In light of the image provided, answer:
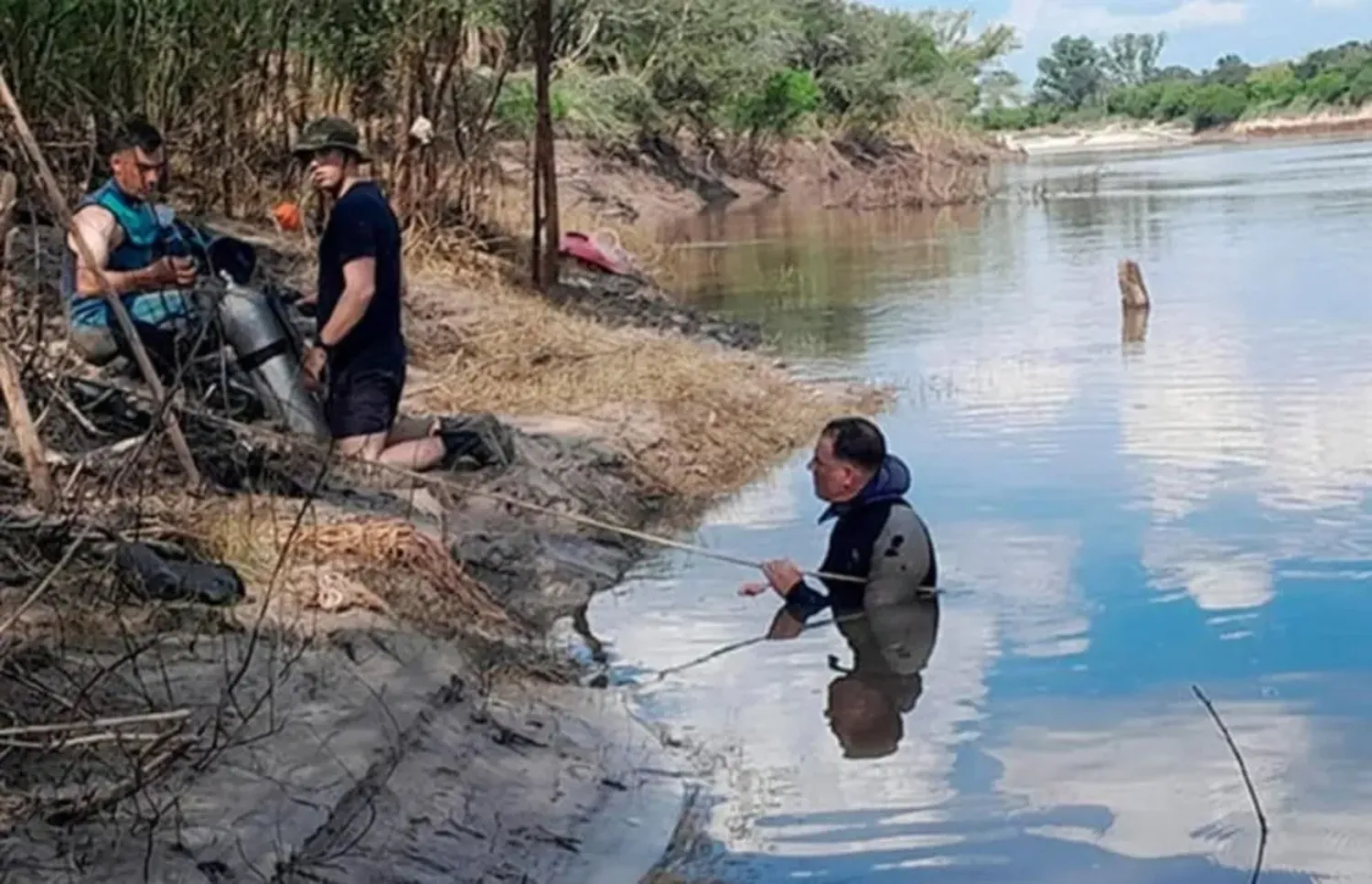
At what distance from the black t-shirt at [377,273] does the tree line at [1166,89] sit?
7335 centimetres

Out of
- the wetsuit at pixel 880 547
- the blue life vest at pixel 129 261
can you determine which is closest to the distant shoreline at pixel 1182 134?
the wetsuit at pixel 880 547

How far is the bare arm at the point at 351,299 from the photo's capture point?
9164mm

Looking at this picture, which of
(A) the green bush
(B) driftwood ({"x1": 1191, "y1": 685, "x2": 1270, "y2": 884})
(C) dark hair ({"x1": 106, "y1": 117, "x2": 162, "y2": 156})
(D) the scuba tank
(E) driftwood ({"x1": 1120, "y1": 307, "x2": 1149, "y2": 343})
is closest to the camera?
(B) driftwood ({"x1": 1191, "y1": 685, "x2": 1270, "y2": 884})

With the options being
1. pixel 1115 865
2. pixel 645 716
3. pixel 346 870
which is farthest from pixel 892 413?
pixel 346 870

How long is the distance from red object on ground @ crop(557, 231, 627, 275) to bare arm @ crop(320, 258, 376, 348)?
43.8 ft

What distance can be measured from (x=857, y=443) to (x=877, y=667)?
956mm

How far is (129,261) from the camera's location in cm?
911

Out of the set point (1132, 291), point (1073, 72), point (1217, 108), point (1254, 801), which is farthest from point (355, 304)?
point (1073, 72)

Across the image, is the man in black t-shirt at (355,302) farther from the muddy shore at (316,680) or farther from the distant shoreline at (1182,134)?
the distant shoreline at (1182,134)

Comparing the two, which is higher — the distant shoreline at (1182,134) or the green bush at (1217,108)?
the green bush at (1217,108)

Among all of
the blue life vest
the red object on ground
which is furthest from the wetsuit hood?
the red object on ground

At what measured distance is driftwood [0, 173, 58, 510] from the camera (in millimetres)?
6445

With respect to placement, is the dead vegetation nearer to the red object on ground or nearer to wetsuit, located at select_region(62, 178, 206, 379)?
wetsuit, located at select_region(62, 178, 206, 379)

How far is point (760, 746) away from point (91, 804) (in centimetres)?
322
